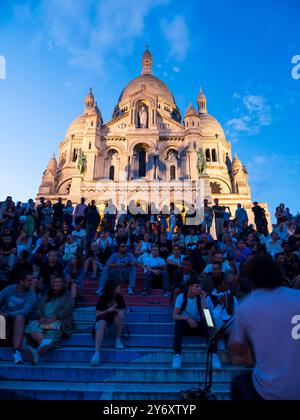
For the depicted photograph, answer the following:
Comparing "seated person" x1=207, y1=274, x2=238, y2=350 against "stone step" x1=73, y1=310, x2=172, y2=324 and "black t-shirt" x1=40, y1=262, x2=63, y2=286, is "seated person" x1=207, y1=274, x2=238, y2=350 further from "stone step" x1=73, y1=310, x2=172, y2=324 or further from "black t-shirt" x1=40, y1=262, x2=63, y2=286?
"black t-shirt" x1=40, y1=262, x2=63, y2=286

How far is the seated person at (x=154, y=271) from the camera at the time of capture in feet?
26.6

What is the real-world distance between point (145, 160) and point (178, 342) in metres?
30.0

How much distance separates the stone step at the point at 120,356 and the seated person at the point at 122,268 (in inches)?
96.0

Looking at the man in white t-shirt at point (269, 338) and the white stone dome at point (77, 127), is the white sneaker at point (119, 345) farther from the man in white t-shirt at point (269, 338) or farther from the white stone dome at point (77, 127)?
the white stone dome at point (77, 127)

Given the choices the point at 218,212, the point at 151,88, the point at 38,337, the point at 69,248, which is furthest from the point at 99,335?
the point at 151,88

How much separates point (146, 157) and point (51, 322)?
29.2 metres

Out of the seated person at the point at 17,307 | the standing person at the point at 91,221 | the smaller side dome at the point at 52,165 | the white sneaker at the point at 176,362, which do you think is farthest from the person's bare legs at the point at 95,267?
the smaller side dome at the point at 52,165

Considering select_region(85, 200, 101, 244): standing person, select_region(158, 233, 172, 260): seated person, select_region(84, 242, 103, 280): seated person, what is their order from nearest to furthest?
1. select_region(84, 242, 103, 280): seated person
2. select_region(158, 233, 172, 260): seated person
3. select_region(85, 200, 101, 244): standing person

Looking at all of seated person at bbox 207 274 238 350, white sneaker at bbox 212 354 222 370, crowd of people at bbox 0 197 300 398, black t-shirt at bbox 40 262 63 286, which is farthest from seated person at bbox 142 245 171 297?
white sneaker at bbox 212 354 222 370

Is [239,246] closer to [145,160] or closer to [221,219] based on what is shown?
[221,219]

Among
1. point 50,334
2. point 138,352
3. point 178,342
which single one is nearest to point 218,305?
point 178,342

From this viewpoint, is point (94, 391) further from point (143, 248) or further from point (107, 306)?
point (143, 248)

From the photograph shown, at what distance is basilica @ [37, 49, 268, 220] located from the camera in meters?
27.0
